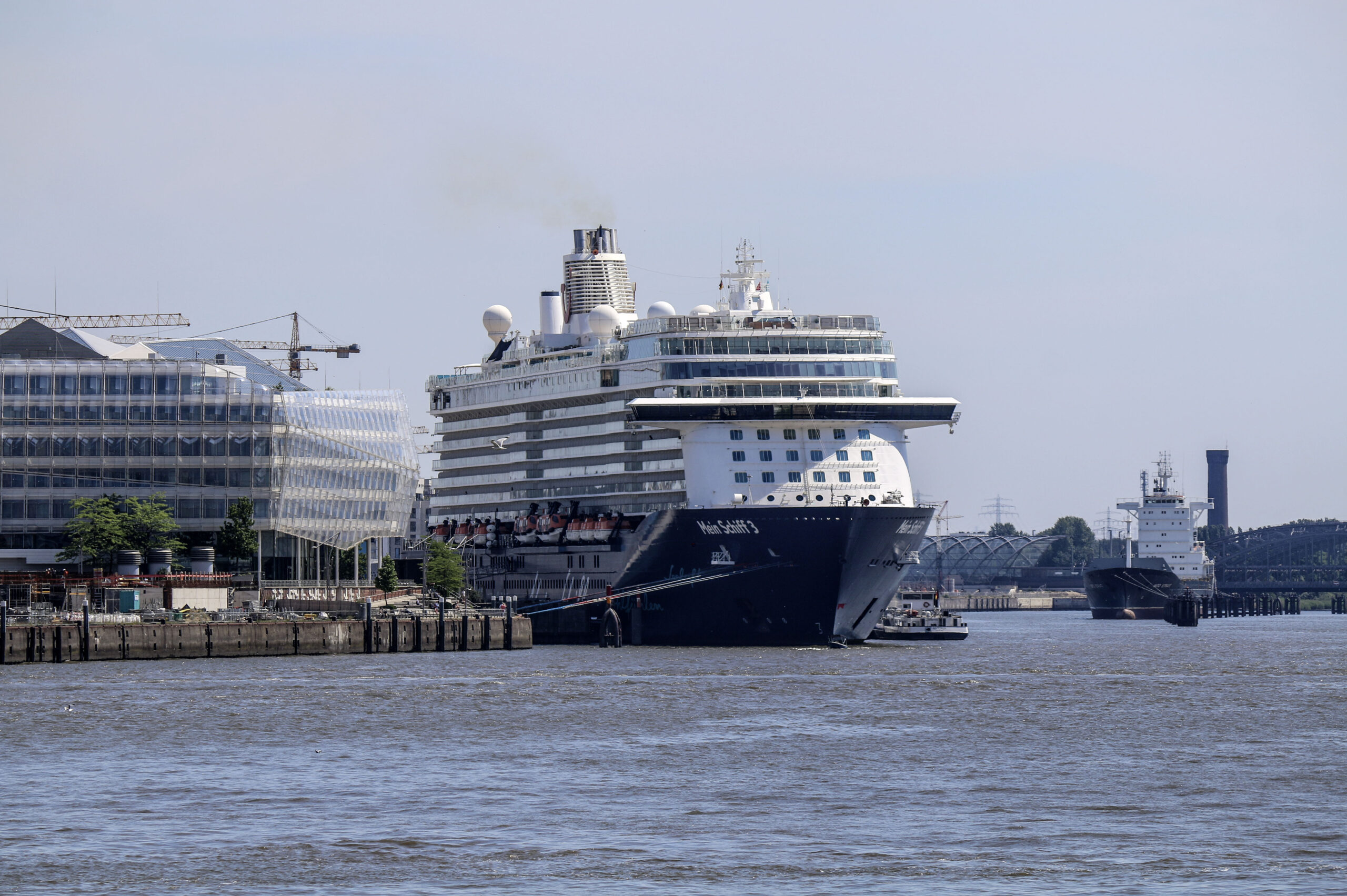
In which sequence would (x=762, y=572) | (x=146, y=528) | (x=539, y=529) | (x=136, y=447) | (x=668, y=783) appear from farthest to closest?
(x=136, y=447)
(x=146, y=528)
(x=539, y=529)
(x=762, y=572)
(x=668, y=783)

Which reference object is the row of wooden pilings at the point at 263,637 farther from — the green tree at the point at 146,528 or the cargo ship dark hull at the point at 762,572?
the green tree at the point at 146,528

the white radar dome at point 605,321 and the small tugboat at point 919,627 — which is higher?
the white radar dome at point 605,321

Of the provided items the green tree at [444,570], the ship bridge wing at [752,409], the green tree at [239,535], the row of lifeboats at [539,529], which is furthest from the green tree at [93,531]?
the ship bridge wing at [752,409]

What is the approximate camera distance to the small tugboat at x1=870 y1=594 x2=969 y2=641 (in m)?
134

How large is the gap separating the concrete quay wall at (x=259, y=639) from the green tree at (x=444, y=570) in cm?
964

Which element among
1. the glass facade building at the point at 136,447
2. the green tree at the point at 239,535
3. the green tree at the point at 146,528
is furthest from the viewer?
the glass facade building at the point at 136,447

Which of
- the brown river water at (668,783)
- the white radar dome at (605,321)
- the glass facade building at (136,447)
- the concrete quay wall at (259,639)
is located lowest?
the brown river water at (668,783)

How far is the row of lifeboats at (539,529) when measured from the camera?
106125 millimetres

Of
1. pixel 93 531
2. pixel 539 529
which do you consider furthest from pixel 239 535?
pixel 539 529

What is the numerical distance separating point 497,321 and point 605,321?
14.6 metres

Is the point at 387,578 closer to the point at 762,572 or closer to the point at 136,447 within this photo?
the point at 136,447

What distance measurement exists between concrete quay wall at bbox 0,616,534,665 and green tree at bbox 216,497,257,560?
19023 mm

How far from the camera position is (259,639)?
9644cm

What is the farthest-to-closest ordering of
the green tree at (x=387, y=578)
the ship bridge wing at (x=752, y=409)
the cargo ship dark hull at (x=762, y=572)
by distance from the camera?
the green tree at (x=387, y=578)
the ship bridge wing at (x=752, y=409)
the cargo ship dark hull at (x=762, y=572)
